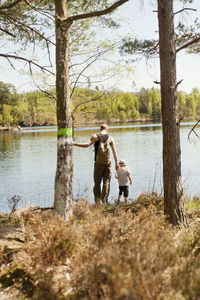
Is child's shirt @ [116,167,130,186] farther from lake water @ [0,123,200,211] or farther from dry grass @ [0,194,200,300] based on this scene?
dry grass @ [0,194,200,300]

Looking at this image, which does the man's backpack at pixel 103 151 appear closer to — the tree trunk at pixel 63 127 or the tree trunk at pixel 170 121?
the tree trunk at pixel 170 121

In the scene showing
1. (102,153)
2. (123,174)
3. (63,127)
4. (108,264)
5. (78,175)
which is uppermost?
(63,127)

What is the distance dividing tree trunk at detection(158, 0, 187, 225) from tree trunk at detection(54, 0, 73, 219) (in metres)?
1.44

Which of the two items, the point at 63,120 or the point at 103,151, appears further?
the point at 103,151

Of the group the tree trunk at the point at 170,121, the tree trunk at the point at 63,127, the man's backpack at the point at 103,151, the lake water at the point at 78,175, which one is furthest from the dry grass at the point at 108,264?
the lake water at the point at 78,175

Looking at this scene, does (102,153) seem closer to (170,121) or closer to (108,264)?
(170,121)

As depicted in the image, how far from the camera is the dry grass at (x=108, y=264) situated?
80.9 inches

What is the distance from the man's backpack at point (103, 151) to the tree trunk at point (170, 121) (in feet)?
7.46

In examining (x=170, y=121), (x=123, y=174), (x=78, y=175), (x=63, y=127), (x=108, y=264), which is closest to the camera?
(x=108, y=264)

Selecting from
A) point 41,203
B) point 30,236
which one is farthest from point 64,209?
point 41,203

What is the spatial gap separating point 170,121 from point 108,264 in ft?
9.73

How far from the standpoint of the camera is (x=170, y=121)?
458cm

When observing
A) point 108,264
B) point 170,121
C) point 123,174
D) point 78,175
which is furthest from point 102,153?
point 78,175

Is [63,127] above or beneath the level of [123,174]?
above
